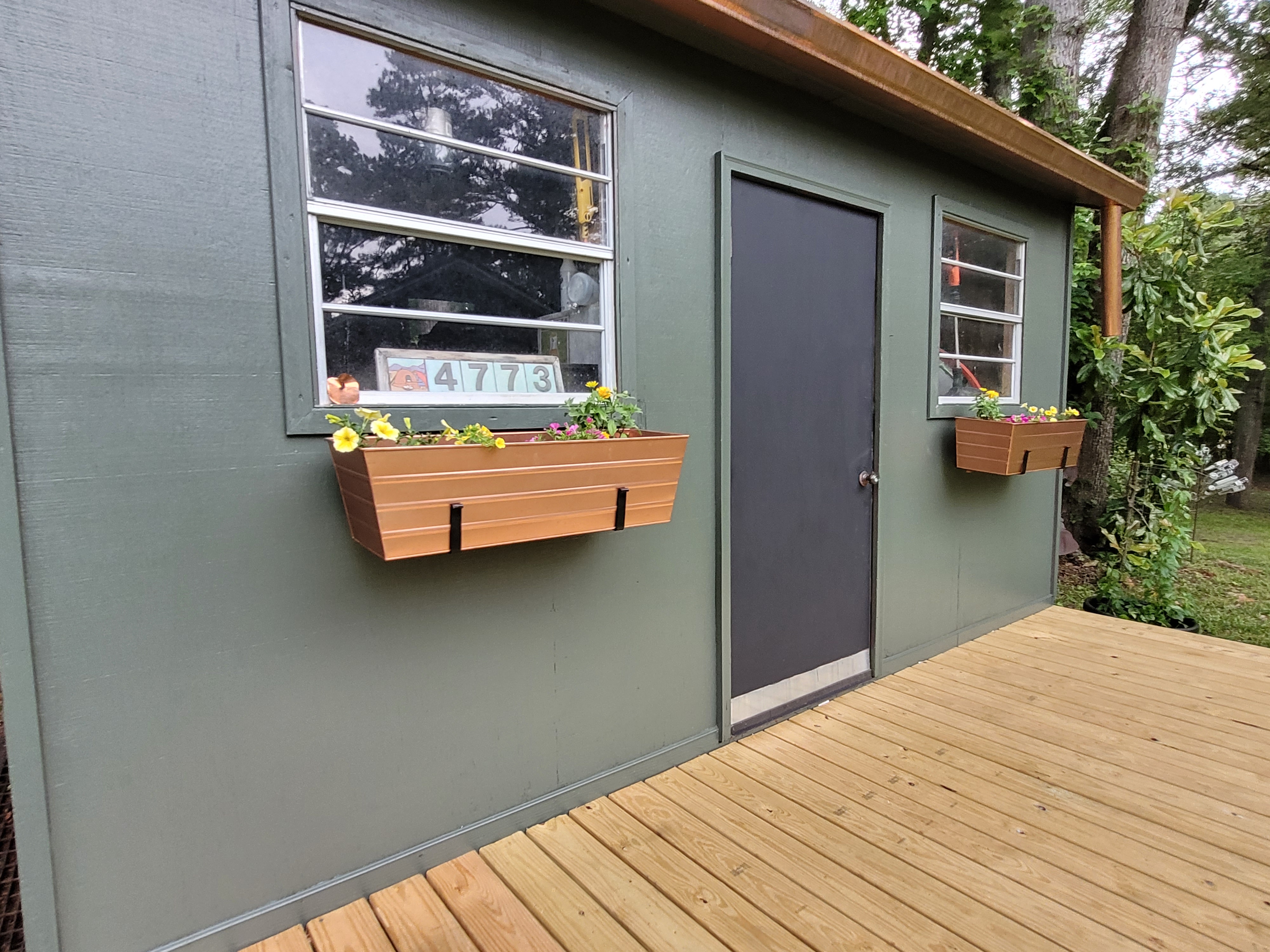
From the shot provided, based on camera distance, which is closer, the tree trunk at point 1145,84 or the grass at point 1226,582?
the grass at point 1226,582

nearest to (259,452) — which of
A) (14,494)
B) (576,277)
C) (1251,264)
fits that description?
(14,494)

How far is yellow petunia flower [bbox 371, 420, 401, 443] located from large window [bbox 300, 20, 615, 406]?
24cm

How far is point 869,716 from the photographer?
2.49 meters

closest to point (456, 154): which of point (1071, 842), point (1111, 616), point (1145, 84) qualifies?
point (1071, 842)

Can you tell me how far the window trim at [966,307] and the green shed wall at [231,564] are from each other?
1379mm

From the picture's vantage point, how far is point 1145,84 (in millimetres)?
4715

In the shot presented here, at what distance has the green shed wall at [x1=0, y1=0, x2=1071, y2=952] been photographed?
1.20 meters

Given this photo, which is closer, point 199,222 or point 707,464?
point 199,222

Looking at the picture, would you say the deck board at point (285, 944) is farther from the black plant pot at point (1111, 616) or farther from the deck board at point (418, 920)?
the black plant pot at point (1111, 616)

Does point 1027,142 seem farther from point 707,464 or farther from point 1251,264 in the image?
point 1251,264

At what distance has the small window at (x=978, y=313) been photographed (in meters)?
3.03

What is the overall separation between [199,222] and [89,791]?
3.87 feet

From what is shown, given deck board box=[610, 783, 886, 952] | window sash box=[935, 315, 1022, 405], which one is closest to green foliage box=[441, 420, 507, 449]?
deck board box=[610, 783, 886, 952]

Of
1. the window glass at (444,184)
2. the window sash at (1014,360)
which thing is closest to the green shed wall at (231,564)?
the window glass at (444,184)
